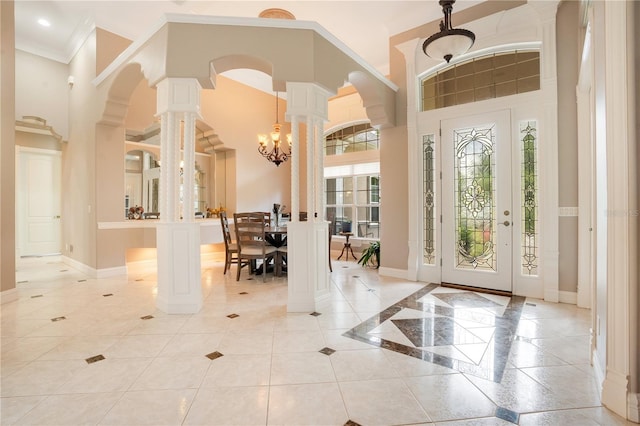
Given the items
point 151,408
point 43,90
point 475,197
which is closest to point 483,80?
point 475,197

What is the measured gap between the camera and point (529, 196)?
4.05 metres

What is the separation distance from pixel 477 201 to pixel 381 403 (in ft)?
11.3

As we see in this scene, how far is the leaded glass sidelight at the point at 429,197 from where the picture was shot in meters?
4.85

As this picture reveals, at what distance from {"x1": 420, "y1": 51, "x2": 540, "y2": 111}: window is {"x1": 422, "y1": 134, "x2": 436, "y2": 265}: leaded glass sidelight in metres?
0.64

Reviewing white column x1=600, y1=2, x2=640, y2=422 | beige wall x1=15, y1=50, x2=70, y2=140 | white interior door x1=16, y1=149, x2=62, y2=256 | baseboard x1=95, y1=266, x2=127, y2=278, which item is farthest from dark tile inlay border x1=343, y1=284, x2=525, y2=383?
white interior door x1=16, y1=149, x2=62, y2=256

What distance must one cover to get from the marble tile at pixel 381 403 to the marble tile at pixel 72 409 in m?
1.42

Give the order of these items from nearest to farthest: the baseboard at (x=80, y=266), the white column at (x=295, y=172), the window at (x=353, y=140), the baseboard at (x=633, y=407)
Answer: the baseboard at (x=633, y=407)
the white column at (x=295, y=172)
the baseboard at (x=80, y=266)
the window at (x=353, y=140)

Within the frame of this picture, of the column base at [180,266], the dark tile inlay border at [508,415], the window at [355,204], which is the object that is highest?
the window at [355,204]

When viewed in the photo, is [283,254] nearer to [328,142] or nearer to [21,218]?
[328,142]

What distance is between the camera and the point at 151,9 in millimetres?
4945

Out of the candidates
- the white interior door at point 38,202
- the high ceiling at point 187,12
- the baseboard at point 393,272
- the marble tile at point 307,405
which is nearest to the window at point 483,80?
the high ceiling at point 187,12

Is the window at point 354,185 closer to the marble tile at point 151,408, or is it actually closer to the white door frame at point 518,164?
the white door frame at point 518,164

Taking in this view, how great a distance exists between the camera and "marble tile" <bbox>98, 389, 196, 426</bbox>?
168 cm

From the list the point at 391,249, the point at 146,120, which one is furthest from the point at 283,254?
the point at 146,120
